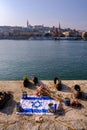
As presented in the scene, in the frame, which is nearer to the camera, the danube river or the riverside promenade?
the riverside promenade

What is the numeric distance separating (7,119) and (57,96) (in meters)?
3.45

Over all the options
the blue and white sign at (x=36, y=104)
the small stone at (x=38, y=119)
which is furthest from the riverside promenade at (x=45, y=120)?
the blue and white sign at (x=36, y=104)

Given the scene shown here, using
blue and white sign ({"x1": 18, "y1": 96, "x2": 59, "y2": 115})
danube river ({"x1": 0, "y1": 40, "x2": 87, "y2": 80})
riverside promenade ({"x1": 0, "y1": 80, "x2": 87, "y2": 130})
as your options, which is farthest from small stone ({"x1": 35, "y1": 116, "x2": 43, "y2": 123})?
danube river ({"x1": 0, "y1": 40, "x2": 87, "y2": 80})

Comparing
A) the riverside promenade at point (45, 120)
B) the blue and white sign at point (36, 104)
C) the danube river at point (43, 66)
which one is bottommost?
the danube river at point (43, 66)

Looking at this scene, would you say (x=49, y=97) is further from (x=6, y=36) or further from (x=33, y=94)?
(x=6, y=36)

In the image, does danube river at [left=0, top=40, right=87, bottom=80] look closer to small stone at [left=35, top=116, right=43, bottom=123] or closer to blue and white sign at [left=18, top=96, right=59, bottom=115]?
blue and white sign at [left=18, top=96, right=59, bottom=115]

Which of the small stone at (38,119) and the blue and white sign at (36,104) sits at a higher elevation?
the blue and white sign at (36,104)

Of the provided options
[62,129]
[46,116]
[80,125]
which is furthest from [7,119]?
[80,125]

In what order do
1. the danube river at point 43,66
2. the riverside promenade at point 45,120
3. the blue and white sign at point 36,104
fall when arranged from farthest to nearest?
the danube river at point 43,66, the blue and white sign at point 36,104, the riverside promenade at point 45,120

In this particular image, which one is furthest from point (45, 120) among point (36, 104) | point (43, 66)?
point (43, 66)

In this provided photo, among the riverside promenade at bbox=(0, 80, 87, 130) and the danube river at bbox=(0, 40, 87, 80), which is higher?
the riverside promenade at bbox=(0, 80, 87, 130)

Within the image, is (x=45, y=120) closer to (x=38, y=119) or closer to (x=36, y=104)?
(x=38, y=119)

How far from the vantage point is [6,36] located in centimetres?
16038

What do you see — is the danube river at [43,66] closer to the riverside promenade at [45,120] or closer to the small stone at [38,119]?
the riverside promenade at [45,120]
